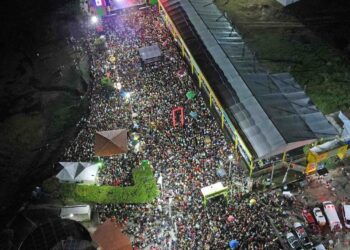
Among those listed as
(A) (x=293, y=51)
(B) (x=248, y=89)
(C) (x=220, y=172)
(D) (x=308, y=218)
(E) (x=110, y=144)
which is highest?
(B) (x=248, y=89)

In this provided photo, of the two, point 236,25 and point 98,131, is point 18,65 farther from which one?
point 236,25

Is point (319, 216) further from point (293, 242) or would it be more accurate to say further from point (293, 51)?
point (293, 51)

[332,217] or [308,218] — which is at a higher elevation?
[332,217]

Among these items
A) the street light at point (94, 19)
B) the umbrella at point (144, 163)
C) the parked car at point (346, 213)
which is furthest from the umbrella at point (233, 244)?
the street light at point (94, 19)

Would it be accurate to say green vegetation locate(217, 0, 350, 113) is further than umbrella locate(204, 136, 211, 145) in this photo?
Yes

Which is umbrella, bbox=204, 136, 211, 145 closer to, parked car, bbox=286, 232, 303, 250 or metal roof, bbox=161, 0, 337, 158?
metal roof, bbox=161, 0, 337, 158

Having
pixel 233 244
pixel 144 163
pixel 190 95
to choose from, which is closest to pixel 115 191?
pixel 144 163

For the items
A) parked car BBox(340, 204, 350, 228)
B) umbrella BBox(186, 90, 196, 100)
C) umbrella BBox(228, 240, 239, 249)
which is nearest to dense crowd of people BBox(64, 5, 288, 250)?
umbrella BBox(186, 90, 196, 100)

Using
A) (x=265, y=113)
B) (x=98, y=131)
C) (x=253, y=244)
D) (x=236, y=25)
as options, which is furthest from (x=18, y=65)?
(x=253, y=244)
